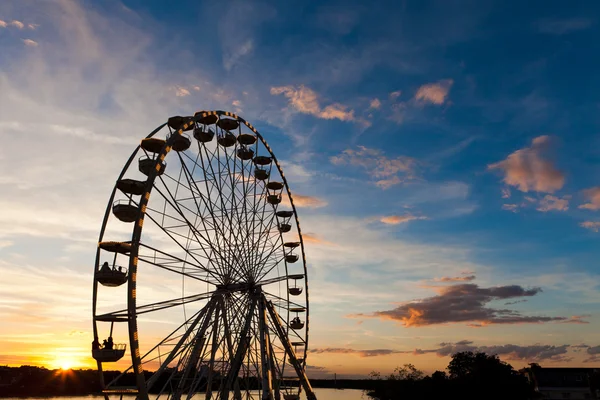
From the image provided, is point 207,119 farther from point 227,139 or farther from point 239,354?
point 239,354

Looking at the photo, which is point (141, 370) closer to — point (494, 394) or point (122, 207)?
point (122, 207)

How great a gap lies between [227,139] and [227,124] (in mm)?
1261

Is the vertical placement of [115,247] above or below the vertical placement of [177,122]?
below

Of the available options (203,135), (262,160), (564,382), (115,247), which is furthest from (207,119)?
(564,382)

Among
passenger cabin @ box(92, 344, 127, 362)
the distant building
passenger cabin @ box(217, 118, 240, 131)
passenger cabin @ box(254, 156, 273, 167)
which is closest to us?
passenger cabin @ box(92, 344, 127, 362)

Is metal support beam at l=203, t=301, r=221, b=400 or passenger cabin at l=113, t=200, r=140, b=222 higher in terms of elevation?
passenger cabin at l=113, t=200, r=140, b=222

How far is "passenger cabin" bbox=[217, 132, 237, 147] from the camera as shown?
106ft

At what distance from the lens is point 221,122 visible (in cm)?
3164

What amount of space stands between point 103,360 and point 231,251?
898 centimetres

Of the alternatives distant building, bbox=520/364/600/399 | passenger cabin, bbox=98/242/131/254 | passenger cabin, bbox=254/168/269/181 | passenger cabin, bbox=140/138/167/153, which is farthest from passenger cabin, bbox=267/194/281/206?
distant building, bbox=520/364/600/399

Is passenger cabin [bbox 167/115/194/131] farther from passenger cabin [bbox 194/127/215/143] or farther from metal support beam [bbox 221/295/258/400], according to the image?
metal support beam [bbox 221/295/258/400]

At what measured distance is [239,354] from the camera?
89.7 feet

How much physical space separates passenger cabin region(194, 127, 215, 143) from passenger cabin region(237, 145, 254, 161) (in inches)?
149

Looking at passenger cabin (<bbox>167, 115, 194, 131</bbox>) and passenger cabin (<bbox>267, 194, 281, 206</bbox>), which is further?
passenger cabin (<bbox>267, 194, 281, 206</bbox>)
